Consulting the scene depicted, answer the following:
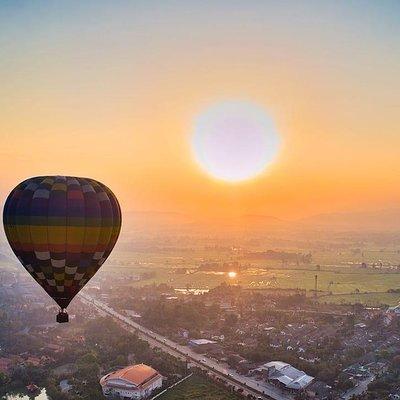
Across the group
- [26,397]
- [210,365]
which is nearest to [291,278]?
[210,365]

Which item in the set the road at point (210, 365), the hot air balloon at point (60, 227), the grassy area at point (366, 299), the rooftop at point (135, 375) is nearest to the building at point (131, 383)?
the rooftop at point (135, 375)

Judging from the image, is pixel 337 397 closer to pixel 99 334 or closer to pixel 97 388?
pixel 97 388

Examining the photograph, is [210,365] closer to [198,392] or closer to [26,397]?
[198,392]

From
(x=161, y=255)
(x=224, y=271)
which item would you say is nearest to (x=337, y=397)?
(x=224, y=271)

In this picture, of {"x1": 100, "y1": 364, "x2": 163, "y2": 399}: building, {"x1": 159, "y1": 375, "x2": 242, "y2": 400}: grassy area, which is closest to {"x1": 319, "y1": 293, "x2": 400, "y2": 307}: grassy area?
{"x1": 159, "y1": 375, "x2": 242, "y2": 400}: grassy area

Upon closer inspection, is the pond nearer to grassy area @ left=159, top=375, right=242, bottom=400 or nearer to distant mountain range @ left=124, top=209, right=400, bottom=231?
grassy area @ left=159, top=375, right=242, bottom=400
